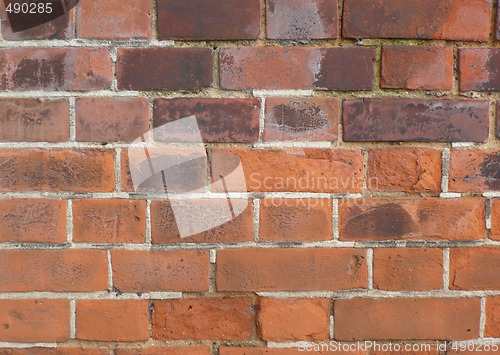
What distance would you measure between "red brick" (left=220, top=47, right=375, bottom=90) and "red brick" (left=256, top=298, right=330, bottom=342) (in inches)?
19.2

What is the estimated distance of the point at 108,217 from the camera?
77 centimetres

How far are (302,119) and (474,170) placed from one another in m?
0.41

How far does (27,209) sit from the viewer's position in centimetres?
77

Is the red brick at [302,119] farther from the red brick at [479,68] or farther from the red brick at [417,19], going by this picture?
the red brick at [479,68]

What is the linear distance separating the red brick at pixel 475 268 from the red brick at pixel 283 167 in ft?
1.05

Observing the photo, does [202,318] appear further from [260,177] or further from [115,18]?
[115,18]

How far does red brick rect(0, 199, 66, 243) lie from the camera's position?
0.77 m

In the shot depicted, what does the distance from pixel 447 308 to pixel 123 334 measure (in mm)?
746

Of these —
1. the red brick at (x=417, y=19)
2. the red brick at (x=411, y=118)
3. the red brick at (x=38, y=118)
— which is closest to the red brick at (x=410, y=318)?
the red brick at (x=411, y=118)

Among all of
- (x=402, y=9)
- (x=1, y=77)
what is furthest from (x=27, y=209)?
(x=402, y=9)

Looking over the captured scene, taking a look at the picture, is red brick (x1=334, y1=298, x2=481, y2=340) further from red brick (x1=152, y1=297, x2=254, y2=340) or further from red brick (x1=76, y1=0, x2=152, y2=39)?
red brick (x1=76, y1=0, x2=152, y2=39)

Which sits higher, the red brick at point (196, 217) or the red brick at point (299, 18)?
the red brick at point (299, 18)

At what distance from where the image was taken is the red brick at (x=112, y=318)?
2.58 ft

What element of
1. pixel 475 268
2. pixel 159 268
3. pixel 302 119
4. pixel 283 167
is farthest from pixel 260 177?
pixel 475 268
